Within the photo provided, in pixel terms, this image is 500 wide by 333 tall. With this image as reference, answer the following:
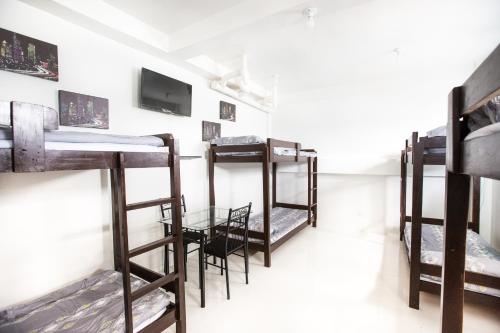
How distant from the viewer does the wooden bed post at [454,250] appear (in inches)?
42.4

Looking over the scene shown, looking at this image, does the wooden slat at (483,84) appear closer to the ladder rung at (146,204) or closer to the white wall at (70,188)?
the ladder rung at (146,204)

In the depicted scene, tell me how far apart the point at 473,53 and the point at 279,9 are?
114 inches

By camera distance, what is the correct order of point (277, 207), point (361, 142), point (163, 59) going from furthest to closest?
point (277, 207) < point (361, 142) < point (163, 59)

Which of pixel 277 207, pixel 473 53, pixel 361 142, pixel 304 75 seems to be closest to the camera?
pixel 473 53

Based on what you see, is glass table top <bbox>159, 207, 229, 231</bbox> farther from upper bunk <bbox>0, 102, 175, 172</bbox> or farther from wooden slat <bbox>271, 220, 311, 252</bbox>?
upper bunk <bbox>0, 102, 175, 172</bbox>

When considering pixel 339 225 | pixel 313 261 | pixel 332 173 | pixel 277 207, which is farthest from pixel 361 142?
pixel 313 261

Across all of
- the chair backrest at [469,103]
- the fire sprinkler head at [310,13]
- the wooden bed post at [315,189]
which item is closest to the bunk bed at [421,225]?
the chair backrest at [469,103]

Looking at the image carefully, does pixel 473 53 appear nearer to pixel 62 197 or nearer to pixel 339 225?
pixel 339 225

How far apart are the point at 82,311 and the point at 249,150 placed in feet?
7.02

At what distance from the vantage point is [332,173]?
429 cm

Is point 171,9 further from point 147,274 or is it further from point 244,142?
point 147,274

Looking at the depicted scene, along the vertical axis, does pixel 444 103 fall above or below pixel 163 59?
below

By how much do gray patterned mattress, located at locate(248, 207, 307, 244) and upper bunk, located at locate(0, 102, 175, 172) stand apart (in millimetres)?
1893

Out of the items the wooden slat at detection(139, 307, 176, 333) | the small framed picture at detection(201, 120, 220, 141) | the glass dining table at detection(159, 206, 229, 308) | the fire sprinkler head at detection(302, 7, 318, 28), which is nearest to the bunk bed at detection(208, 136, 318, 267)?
the small framed picture at detection(201, 120, 220, 141)
